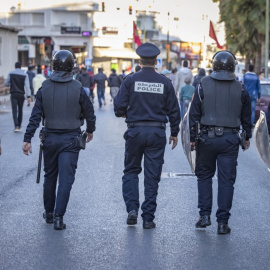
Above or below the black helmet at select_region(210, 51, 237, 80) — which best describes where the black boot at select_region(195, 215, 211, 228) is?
below

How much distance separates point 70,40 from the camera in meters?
92.5

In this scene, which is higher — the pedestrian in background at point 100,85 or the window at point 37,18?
the window at point 37,18

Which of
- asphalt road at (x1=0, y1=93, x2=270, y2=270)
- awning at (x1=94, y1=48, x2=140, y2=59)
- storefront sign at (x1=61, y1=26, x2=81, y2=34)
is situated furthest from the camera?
awning at (x1=94, y1=48, x2=140, y2=59)

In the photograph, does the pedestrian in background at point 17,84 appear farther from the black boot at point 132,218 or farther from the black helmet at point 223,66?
the black helmet at point 223,66

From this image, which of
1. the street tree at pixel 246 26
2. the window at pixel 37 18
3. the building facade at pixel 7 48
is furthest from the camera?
the window at pixel 37 18

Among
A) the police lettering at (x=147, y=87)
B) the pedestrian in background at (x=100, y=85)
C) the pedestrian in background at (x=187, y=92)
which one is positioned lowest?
the pedestrian in background at (x=100, y=85)

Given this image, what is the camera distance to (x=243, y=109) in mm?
7426

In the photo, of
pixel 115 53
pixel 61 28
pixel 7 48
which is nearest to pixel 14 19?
pixel 61 28

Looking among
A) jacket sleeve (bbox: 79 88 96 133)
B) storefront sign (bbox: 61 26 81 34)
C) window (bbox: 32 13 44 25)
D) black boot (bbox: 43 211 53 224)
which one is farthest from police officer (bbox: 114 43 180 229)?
window (bbox: 32 13 44 25)

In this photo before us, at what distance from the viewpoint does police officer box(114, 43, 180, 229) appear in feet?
24.2

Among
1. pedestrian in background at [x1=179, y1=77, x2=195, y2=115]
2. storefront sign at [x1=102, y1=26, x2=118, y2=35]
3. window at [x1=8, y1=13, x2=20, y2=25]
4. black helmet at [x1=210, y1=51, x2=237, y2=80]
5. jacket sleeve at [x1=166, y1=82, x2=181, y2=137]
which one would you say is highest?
window at [x1=8, y1=13, x2=20, y2=25]

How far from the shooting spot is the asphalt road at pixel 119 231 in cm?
612

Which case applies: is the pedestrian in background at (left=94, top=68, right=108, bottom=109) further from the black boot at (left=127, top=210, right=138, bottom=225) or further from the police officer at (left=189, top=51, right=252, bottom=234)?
the police officer at (left=189, top=51, right=252, bottom=234)

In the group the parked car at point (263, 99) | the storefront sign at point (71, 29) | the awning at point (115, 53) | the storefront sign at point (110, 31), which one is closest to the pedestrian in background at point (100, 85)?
the parked car at point (263, 99)
